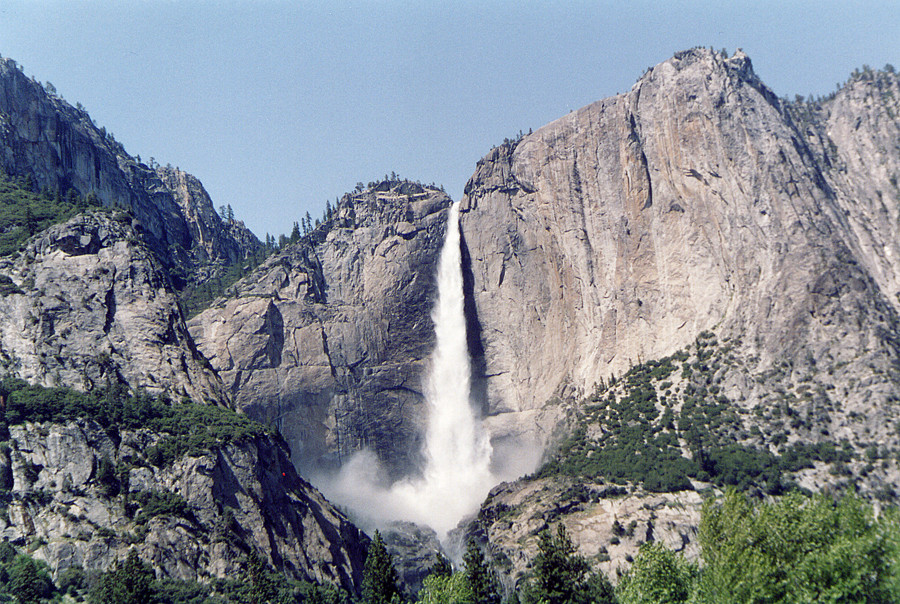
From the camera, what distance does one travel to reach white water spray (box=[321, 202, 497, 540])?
382ft

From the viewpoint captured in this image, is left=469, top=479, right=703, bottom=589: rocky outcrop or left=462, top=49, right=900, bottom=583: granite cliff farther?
left=462, top=49, right=900, bottom=583: granite cliff

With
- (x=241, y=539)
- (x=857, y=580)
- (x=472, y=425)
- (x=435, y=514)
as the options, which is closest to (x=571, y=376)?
(x=472, y=425)

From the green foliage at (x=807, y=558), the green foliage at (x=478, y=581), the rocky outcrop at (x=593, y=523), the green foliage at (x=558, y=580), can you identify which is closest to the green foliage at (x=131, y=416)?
the rocky outcrop at (x=593, y=523)

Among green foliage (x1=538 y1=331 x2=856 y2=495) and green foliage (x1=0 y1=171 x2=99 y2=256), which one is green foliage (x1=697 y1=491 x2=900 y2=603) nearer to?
green foliage (x1=538 y1=331 x2=856 y2=495)

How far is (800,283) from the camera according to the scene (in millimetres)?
102000

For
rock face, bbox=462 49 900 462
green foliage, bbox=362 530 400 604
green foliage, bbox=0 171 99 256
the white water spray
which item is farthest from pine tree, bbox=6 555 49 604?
rock face, bbox=462 49 900 462

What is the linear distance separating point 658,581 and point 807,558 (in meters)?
9.68

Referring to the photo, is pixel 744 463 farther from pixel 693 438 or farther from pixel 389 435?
pixel 389 435

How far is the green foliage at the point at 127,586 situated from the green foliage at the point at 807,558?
37.3 metres

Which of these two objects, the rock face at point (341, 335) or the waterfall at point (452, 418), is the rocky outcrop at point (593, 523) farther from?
the rock face at point (341, 335)

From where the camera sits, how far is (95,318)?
316 feet

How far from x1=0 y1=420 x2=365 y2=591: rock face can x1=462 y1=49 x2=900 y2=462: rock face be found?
1625 inches

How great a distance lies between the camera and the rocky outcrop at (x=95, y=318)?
90062mm

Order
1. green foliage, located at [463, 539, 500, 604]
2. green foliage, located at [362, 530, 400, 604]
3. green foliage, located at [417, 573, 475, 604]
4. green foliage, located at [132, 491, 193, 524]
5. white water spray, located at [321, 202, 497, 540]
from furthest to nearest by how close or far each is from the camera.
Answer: white water spray, located at [321, 202, 497, 540]
green foliage, located at [132, 491, 193, 524]
green foliage, located at [362, 530, 400, 604]
green foliage, located at [463, 539, 500, 604]
green foliage, located at [417, 573, 475, 604]
